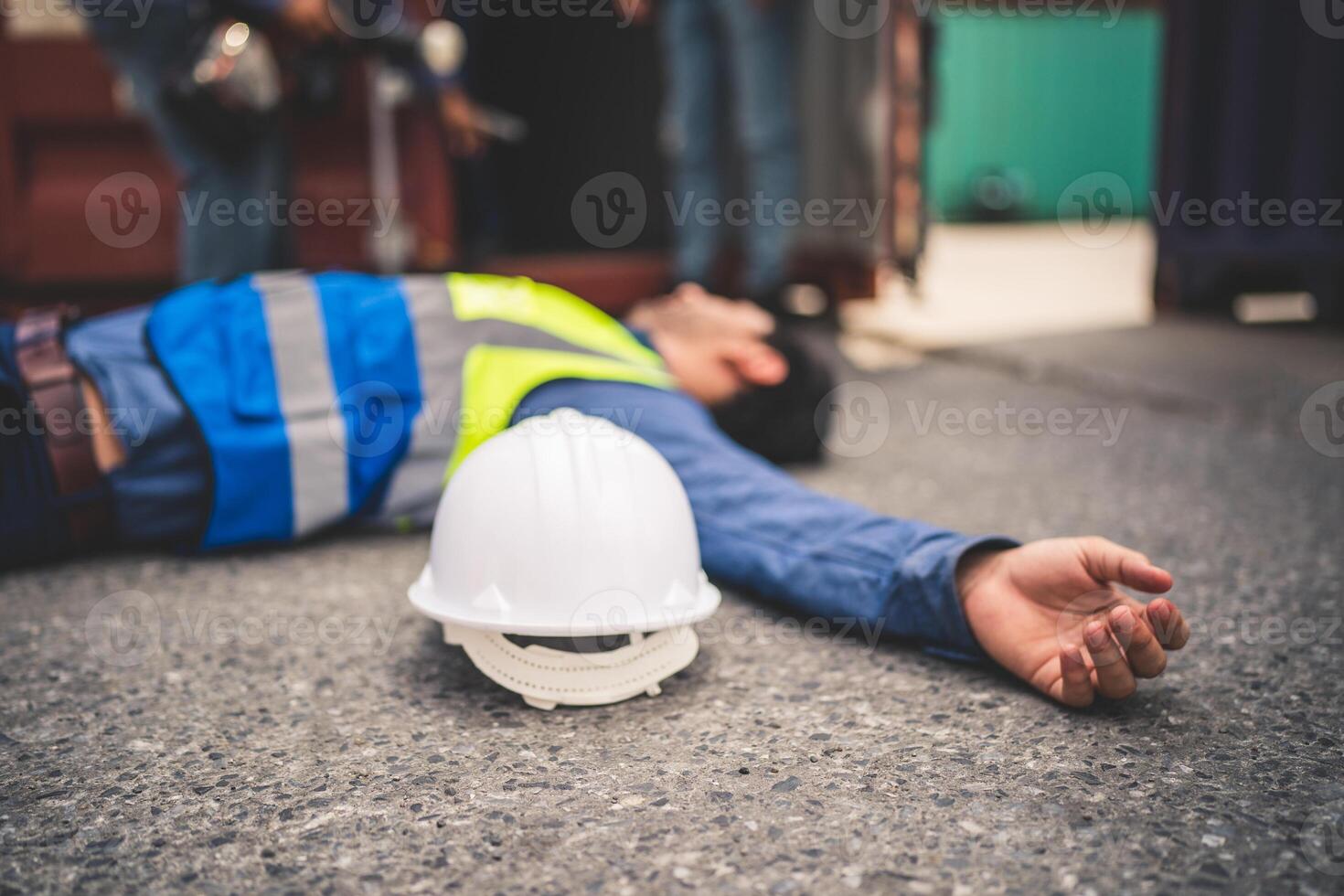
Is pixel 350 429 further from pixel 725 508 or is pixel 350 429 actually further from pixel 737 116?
pixel 737 116

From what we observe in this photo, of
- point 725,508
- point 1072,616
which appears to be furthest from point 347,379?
point 1072,616

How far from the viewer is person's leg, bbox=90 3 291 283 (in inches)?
99.0

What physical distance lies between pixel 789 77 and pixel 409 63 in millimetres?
1467

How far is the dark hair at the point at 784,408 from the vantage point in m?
2.09

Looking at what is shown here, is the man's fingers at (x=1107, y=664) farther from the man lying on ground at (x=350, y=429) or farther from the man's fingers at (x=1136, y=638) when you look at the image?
the man lying on ground at (x=350, y=429)

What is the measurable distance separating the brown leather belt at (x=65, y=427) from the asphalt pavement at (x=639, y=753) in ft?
0.33

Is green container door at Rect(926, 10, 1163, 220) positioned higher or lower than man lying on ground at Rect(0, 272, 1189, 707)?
higher

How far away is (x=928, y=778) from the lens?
1030 mm

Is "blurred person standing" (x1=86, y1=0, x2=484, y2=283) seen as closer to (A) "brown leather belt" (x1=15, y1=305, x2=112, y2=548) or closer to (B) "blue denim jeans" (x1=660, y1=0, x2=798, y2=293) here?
(A) "brown leather belt" (x1=15, y1=305, x2=112, y2=548)

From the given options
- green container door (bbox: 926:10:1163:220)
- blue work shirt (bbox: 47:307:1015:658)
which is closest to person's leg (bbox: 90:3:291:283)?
blue work shirt (bbox: 47:307:1015:658)

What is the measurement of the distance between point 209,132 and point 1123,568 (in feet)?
7.50

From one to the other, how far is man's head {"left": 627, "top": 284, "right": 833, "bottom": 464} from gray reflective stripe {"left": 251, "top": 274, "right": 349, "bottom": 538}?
0.65 meters

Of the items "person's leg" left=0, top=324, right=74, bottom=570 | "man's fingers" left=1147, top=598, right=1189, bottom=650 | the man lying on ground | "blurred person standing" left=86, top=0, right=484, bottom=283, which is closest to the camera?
"man's fingers" left=1147, top=598, right=1189, bottom=650

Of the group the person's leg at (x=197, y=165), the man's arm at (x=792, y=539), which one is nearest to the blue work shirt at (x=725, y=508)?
the man's arm at (x=792, y=539)
